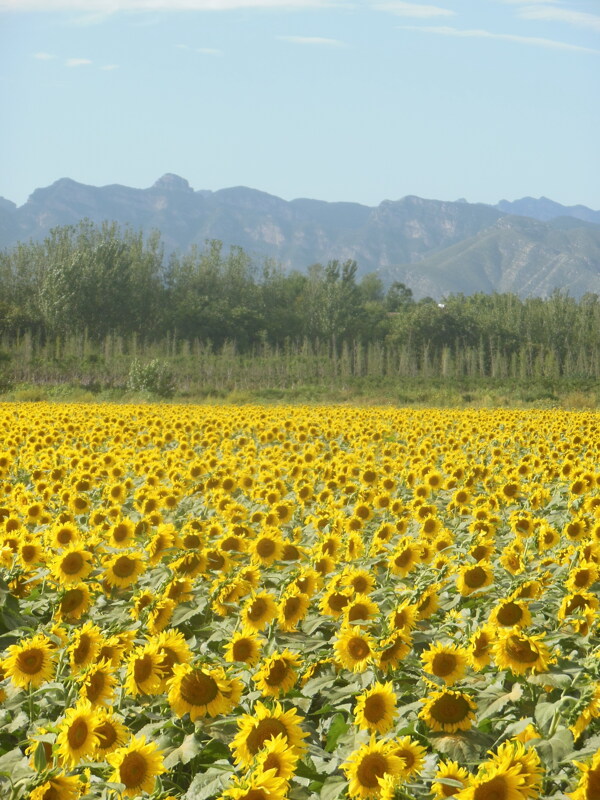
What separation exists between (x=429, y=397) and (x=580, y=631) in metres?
25.9

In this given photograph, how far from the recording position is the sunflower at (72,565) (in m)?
4.12

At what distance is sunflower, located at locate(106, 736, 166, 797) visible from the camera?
7.71 feet

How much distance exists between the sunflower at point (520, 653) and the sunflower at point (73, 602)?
5.71ft

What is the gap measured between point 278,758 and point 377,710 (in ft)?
1.87

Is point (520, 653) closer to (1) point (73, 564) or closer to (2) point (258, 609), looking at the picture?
(2) point (258, 609)

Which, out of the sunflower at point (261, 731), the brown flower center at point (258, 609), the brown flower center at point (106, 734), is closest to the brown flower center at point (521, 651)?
the sunflower at point (261, 731)

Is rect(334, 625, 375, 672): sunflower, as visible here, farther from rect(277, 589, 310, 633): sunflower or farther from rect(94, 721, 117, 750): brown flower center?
rect(94, 721, 117, 750): brown flower center

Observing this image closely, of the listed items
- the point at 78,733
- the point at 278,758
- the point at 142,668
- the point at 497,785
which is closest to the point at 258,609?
the point at 142,668

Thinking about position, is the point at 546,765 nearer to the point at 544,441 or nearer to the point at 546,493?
the point at 546,493

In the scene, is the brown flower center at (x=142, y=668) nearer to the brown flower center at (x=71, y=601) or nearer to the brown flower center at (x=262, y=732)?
the brown flower center at (x=262, y=732)

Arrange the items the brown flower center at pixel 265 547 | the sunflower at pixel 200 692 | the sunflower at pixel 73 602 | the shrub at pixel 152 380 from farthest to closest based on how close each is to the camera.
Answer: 1. the shrub at pixel 152 380
2. the brown flower center at pixel 265 547
3. the sunflower at pixel 73 602
4. the sunflower at pixel 200 692

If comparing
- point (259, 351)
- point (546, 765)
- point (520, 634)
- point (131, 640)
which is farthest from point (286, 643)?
point (259, 351)

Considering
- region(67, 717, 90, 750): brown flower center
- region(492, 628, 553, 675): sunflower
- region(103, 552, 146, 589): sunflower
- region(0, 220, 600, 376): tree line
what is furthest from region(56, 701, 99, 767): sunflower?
region(0, 220, 600, 376): tree line

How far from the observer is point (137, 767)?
2363 millimetres
